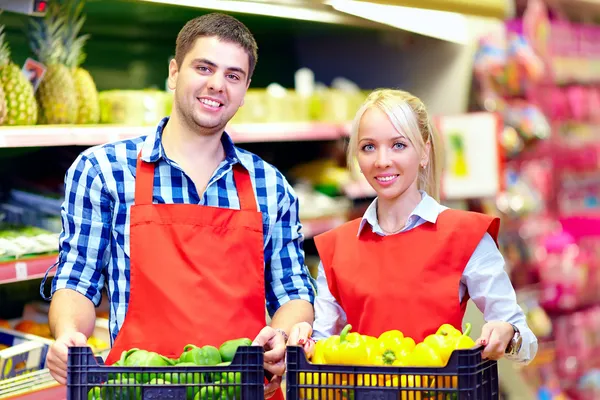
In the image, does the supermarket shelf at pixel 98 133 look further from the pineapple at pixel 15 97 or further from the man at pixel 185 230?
the man at pixel 185 230

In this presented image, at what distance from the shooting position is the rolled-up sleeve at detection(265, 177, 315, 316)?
8.69ft

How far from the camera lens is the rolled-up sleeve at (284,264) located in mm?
2648

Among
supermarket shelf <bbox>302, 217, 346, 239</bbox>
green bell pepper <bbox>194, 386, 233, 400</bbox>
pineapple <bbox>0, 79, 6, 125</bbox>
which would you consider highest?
pineapple <bbox>0, 79, 6, 125</bbox>

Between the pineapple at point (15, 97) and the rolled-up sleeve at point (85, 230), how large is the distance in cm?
105

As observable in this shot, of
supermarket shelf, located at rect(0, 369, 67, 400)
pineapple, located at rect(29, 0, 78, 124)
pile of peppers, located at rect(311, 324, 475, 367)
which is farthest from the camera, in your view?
pineapple, located at rect(29, 0, 78, 124)

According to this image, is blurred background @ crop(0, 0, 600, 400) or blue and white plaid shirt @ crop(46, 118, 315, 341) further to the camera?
blurred background @ crop(0, 0, 600, 400)

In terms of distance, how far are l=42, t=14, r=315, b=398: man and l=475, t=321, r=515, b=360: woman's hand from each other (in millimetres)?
490

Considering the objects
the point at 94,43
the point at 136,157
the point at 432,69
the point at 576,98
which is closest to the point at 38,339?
the point at 136,157

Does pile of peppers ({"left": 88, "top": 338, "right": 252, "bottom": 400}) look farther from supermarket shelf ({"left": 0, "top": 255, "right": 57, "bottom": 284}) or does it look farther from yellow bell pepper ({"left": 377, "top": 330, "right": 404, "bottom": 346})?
supermarket shelf ({"left": 0, "top": 255, "right": 57, "bottom": 284})

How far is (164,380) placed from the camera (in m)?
1.94

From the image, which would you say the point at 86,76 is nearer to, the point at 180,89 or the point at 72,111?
the point at 72,111

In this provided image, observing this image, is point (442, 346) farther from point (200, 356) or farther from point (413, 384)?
point (200, 356)

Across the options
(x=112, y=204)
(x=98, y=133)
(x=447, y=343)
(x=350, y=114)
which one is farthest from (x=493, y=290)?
(x=350, y=114)

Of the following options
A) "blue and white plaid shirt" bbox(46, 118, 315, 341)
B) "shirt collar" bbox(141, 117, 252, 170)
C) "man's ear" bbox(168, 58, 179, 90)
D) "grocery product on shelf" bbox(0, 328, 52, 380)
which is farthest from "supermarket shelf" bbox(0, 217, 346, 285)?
"man's ear" bbox(168, 58, 179, 90)
